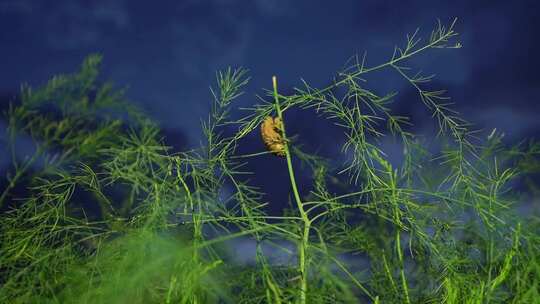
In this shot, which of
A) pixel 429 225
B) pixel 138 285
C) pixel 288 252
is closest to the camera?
pixel 138 285

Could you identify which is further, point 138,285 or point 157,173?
point 157,173

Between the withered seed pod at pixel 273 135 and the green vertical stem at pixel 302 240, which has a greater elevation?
the withered seed pod at pixel 273 135

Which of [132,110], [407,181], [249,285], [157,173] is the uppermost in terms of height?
[132,110]

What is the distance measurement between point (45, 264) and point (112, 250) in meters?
0.13

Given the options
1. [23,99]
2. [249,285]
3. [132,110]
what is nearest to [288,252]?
[249,285]

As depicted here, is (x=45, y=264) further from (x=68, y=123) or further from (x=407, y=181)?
(x=407, y=181)

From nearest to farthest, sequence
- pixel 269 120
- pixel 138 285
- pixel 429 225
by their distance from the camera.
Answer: pixel 138 285 → pixel 269 120 → pixel 429 225

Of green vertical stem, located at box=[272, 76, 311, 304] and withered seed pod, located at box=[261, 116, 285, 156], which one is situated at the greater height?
withered seed pod, located at box=[261, 116, 285, 156]

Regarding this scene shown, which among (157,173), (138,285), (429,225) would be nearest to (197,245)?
(138,285)

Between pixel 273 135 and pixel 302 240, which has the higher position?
pixel 273 135

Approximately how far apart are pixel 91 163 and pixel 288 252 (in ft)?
1.41

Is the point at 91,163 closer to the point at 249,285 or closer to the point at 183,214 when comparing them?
the point at 183,214

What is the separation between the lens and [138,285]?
1202mm

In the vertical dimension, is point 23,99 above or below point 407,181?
above
